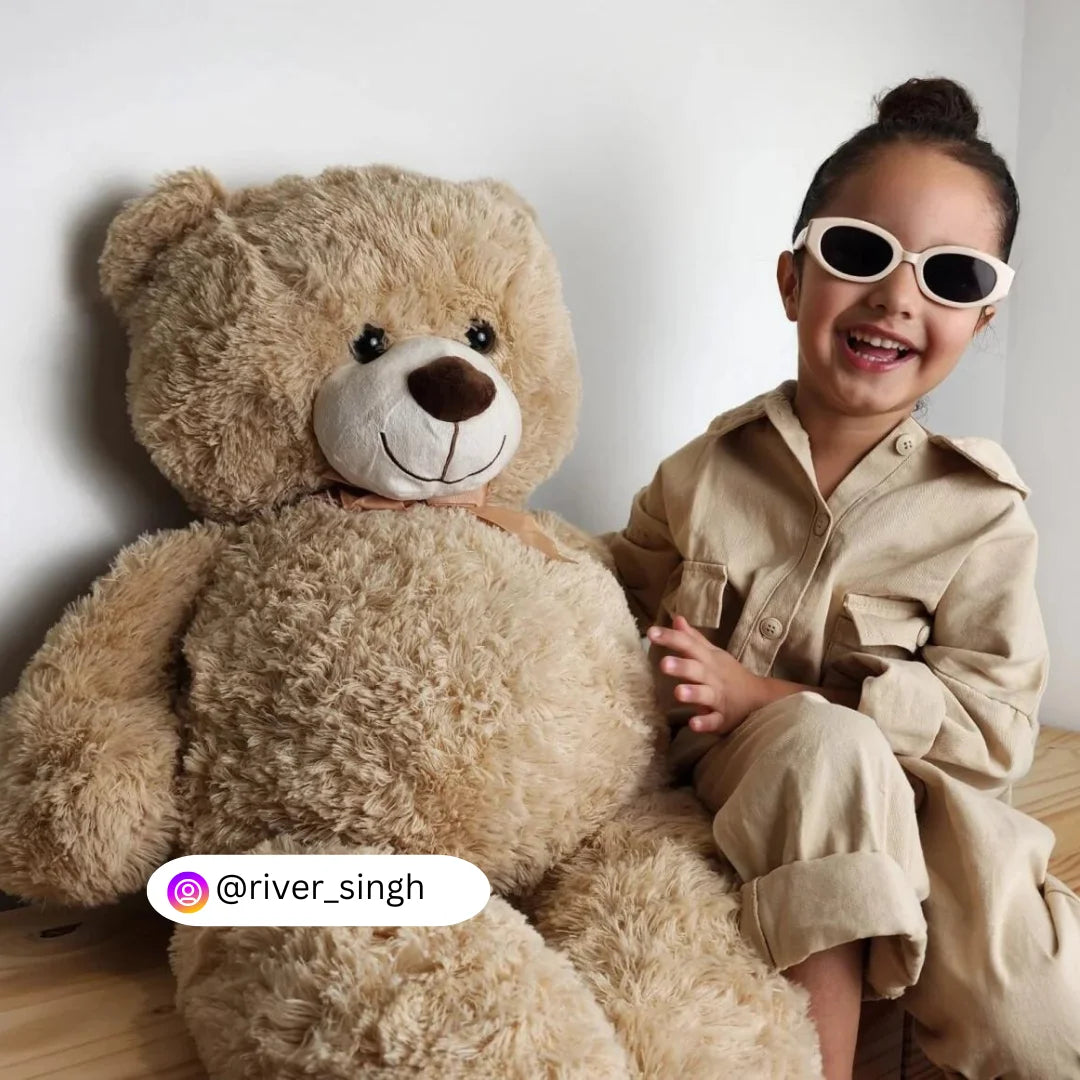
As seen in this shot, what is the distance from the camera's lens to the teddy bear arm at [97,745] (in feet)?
2.48

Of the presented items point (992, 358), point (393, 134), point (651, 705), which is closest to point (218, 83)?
point (393, 134)

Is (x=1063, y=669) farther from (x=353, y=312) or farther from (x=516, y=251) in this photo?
(x=353, y=312)

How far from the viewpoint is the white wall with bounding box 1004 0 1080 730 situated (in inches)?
61.5

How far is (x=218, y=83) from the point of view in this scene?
0.93 m

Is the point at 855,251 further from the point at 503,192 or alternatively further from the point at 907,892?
the point at 907,892

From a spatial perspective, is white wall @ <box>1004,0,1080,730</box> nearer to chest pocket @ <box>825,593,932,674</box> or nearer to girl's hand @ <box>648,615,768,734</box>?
chest pocket @ <box>825,593,932,674</box>

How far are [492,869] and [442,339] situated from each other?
1.22ft

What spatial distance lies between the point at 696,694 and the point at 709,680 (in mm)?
22

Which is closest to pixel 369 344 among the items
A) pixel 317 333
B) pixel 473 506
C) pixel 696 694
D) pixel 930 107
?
pixel 317 333

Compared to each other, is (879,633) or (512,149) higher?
(512,149)

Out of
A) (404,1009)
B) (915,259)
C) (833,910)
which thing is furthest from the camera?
Answer: (915,259)

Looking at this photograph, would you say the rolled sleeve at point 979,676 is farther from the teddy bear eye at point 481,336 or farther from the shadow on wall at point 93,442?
the shadow on wall at point 93,442

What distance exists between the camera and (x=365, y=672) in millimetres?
732

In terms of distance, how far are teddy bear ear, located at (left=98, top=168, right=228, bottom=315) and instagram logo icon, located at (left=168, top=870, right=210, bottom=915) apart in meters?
0.42
